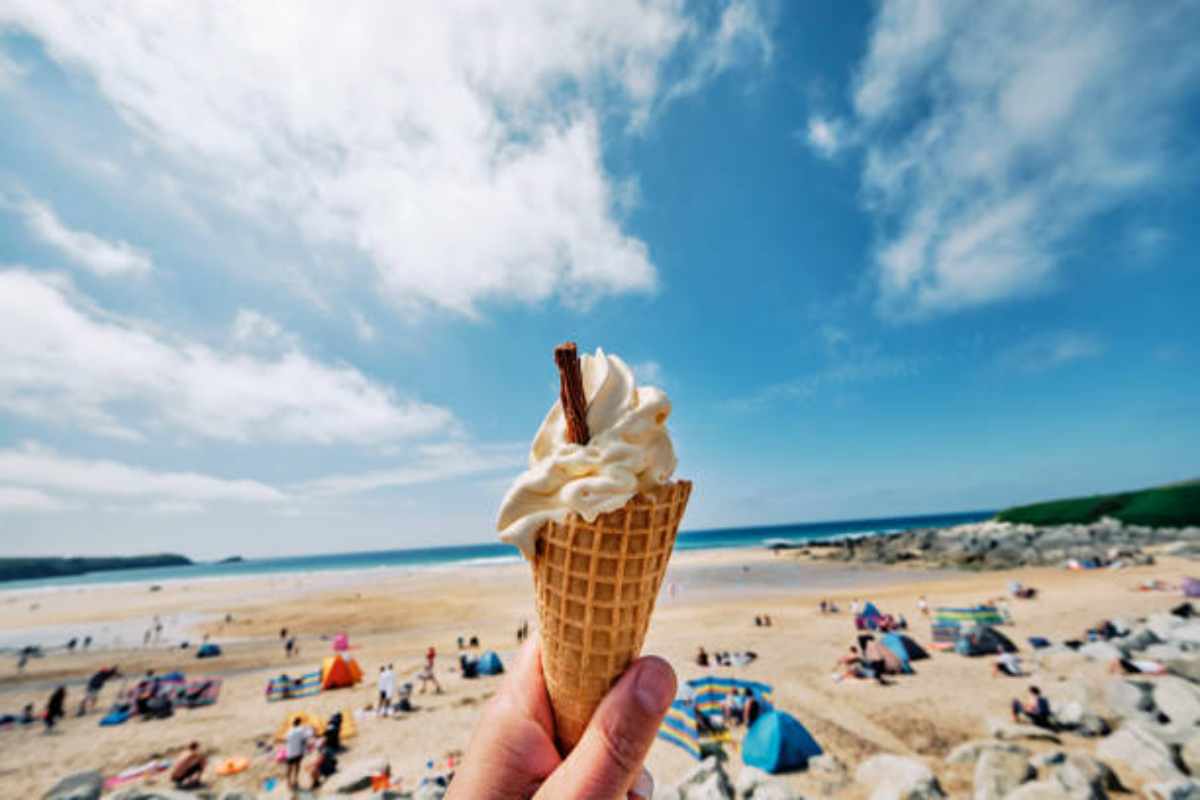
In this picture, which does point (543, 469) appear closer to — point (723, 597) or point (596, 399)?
point (596, 399)

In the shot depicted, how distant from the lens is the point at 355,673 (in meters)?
15.9

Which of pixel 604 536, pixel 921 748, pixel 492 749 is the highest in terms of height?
pixel 604 536

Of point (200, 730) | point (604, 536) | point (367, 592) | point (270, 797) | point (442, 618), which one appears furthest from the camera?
point (367, 592)

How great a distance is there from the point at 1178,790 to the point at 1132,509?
66371mm

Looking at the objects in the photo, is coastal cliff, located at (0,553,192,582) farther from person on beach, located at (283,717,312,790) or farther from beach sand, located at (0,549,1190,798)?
person on beach, located at (283,717,312,790)

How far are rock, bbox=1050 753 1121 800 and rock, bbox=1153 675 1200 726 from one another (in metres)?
2.50

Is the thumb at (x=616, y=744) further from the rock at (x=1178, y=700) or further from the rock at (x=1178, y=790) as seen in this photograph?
the rock at (x=1178, y=700)

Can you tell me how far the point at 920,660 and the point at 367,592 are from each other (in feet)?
135

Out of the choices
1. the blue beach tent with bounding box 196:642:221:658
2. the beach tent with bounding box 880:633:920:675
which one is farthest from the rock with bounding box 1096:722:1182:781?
the blue beach tent with bounding box 196:642:221:658

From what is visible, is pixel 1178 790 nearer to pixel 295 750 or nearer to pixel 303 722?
pixel 295 750

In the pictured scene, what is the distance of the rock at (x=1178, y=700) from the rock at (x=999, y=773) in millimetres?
3531

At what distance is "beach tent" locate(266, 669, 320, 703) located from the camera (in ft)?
48.8

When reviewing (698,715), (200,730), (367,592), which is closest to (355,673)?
(200,730)

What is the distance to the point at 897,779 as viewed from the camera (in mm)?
7074
